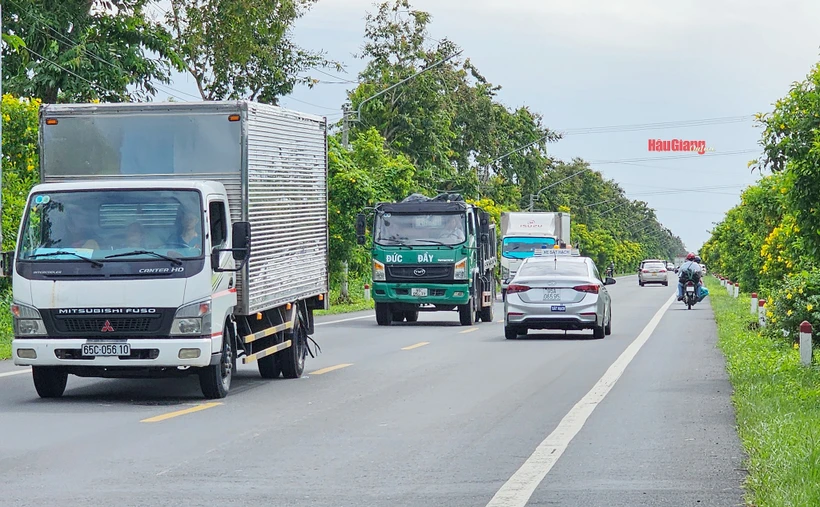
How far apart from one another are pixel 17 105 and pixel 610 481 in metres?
19.9

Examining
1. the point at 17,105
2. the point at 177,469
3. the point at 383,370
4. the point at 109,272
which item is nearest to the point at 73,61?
the point at 17,105

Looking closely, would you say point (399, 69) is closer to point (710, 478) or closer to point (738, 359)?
point (738, 359)

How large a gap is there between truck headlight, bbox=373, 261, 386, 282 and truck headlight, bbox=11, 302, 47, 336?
18329mm

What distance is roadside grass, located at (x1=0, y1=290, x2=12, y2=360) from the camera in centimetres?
2044

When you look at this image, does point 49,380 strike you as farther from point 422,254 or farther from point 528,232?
point 528,232

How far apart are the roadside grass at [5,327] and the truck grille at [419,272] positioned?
8464 mm

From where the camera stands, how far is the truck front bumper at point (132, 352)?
1313 cm

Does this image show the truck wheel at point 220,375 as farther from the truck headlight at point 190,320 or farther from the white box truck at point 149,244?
the truck headlight at point 190,320

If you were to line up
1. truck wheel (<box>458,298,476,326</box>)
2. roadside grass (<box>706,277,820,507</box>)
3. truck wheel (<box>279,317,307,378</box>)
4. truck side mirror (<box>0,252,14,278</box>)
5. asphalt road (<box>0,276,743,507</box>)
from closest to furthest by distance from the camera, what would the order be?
roadside grass (<box>706,277,820,507</box>), asphalt road (<box>0,276,743,507</box>), truck side mirror (<box>0,252,14,278</box>), truck wheel (<box>279,317,307,378</box>), truck wheel (<box>458,298,476,326</box>)

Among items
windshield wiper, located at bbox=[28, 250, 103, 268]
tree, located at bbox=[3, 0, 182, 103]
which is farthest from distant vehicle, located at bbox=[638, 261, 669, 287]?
windshield wiper, located at bbox=[28, 250, 103, 268]

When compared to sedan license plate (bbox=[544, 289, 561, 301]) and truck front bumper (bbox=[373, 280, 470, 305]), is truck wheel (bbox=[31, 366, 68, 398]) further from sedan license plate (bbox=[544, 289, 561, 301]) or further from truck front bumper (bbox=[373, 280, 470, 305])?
truck front bumper (bbox=[373, 280, 470, 305])

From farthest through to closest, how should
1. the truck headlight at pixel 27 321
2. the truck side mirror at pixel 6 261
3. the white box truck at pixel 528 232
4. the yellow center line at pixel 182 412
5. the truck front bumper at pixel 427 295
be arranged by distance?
the white box truck at pixel 528 232 < the truck front bumper at pixel 427 295 < the truck side mirror at pixel 6 261 < the truck headlight at pixel 27 321 < the yellow center line at pixel 182 412

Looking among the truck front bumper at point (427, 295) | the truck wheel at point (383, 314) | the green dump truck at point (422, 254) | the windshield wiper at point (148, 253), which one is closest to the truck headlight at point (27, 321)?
the windshield wiper at point (148, 253)

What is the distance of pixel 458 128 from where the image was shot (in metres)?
72.9
